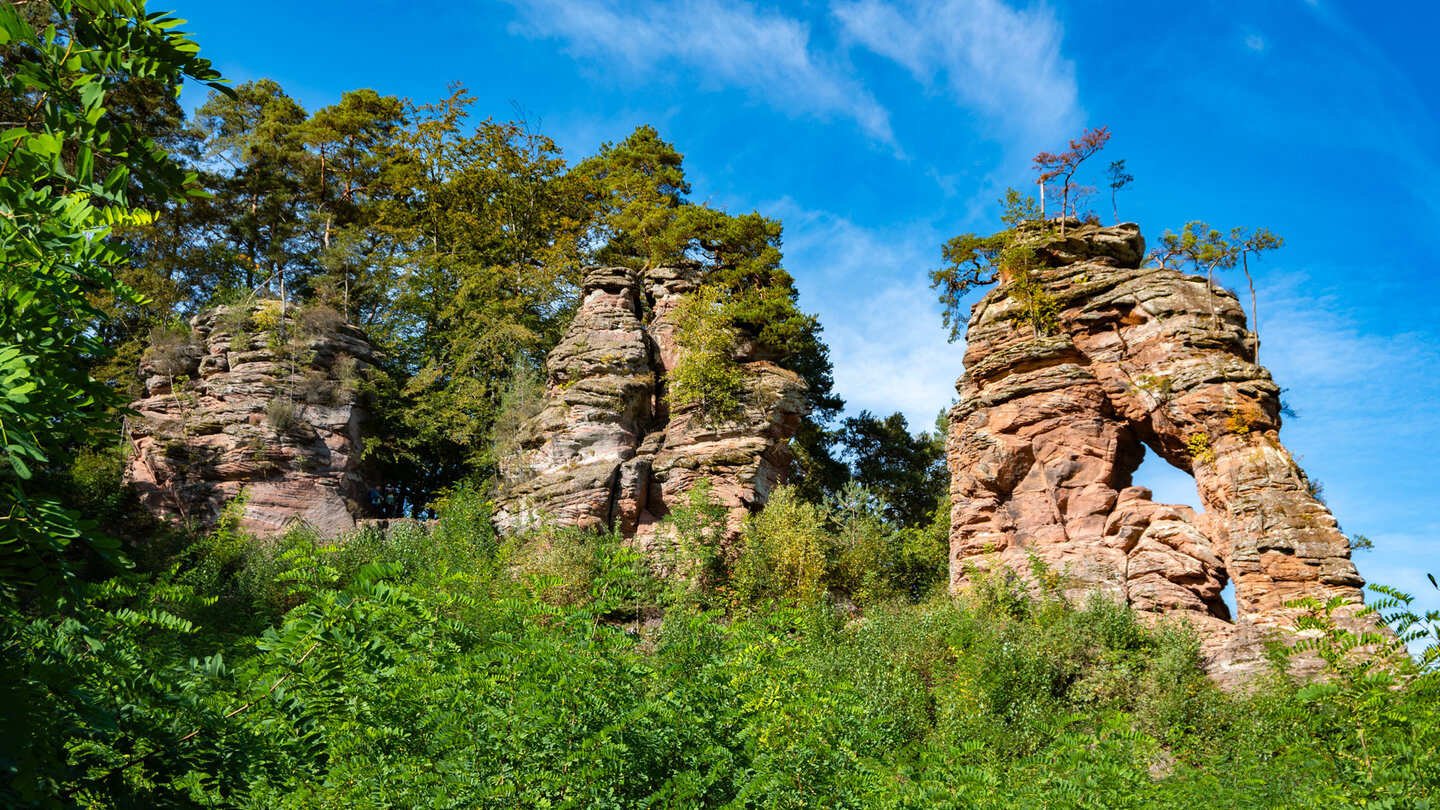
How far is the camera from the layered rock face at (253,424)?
22578 mm

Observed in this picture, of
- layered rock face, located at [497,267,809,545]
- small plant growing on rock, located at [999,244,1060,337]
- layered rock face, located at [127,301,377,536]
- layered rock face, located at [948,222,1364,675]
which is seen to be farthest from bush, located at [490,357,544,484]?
small plant growing on rock, located at [999,244,1060,337]

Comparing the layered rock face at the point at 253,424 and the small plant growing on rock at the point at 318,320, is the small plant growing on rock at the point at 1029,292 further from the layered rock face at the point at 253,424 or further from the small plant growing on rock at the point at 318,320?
the small plant growing on rock at the point at 318,320

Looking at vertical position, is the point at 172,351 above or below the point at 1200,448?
above

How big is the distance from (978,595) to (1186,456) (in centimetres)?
553

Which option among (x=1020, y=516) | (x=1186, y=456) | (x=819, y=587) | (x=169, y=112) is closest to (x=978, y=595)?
(x=1020, y=516)

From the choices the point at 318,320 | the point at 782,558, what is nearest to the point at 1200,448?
the point at 782,558

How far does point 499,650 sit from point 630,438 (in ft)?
56.6

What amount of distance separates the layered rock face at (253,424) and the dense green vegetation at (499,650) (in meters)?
1.09

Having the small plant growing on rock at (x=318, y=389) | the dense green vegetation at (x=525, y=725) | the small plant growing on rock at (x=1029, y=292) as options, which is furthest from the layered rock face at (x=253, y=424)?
the small plant growing on rock at (x=1029, y=292)

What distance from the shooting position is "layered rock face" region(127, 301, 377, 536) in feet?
74.1

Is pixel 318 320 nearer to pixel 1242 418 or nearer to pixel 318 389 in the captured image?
pixel 318 389

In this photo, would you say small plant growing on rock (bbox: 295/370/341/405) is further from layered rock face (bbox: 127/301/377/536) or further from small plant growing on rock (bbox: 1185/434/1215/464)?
small plant growing on rock (bbox: 1185/434/1215/464)

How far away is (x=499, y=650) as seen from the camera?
6.39 m

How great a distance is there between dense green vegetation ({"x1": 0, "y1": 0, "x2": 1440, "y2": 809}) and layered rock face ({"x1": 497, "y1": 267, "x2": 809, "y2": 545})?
1098mm
